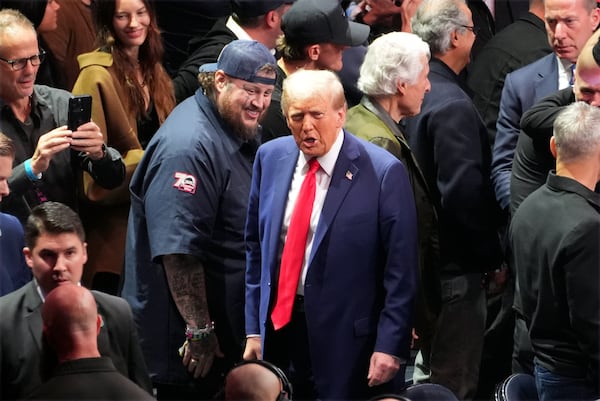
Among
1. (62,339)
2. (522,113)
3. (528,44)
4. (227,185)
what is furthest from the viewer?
(528,44)

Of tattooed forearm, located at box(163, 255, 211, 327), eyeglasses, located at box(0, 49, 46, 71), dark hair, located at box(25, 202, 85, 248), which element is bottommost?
tattooed forearm, located at box(163, 255, 211, 327)

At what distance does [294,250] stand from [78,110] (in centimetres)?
99

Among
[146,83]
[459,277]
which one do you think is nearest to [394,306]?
[459,277]

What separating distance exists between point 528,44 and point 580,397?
7.07 ft

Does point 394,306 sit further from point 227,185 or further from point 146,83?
point 146,83

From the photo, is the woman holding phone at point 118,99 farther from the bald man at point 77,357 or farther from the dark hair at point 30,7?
the bald man at point 77,357

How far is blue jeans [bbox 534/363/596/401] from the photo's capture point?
5.00m

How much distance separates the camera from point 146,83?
6086mm

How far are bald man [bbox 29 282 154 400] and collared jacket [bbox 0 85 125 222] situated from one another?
3.83ft

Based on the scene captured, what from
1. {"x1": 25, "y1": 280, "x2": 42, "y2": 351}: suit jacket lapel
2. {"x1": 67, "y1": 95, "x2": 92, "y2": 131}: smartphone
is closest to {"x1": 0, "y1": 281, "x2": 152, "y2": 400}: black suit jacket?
{"x1": 25, "y1": 280, "x2": 42, "y2": 351}: suit jacket lapel

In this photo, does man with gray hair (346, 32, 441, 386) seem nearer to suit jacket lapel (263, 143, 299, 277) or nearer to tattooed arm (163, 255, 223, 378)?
suit jacket lapel (263, 143, 299, 277)

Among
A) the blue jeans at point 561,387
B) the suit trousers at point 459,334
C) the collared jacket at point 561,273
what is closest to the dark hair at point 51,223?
the collared jacket at point 561,273

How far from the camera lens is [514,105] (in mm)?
6074

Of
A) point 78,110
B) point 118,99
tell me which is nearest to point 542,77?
point 118,99
